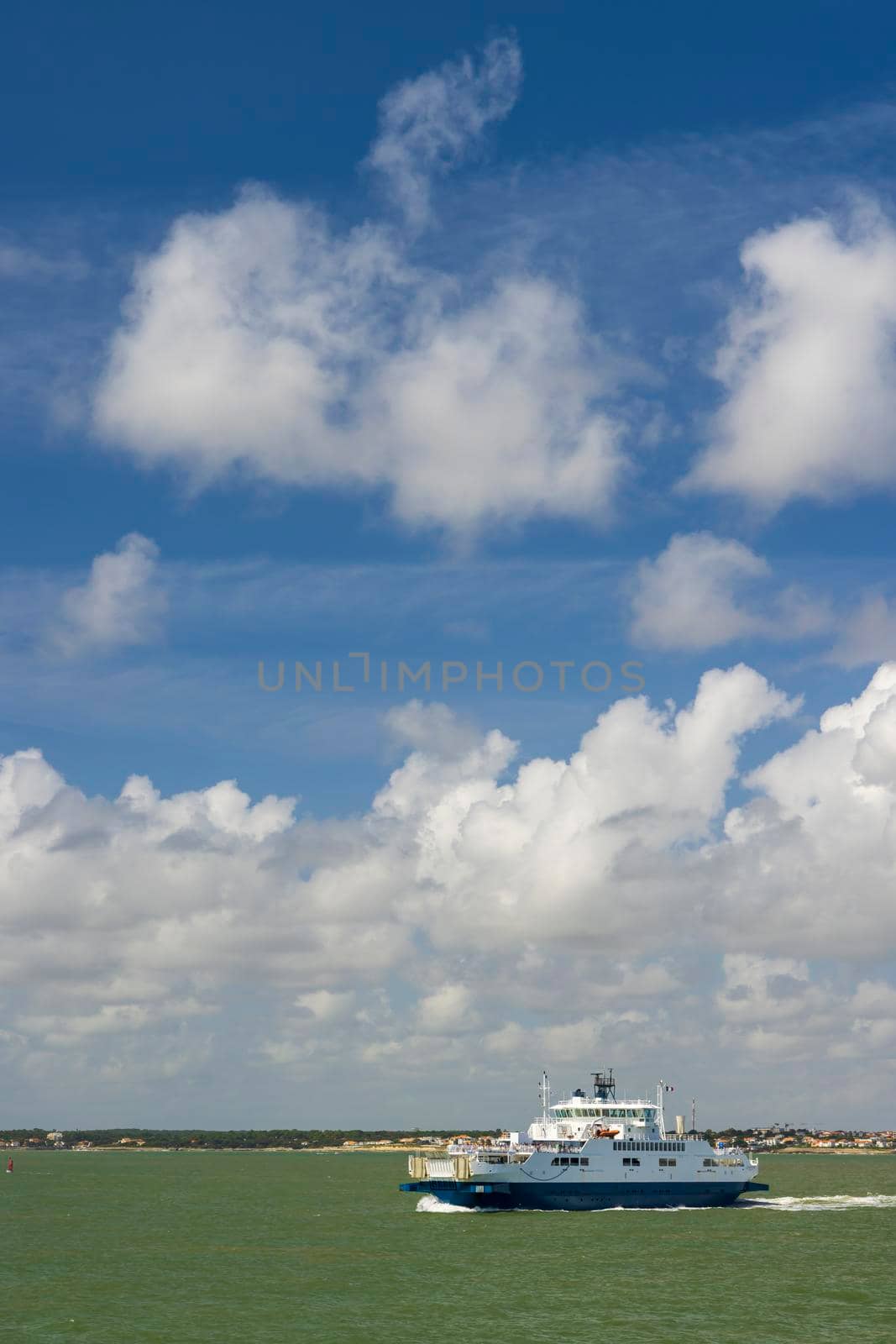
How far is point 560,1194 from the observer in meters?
117

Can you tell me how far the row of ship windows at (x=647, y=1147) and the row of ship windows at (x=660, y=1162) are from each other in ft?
1.96

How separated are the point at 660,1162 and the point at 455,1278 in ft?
139

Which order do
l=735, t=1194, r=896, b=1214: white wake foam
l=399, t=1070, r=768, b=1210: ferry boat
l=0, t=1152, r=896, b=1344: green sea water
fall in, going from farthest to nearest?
l=735, t=1194, r=896, b=1214: white wake foam → l=399, t=1070, r=768, b=1210: ferry boat → l=0, t=1152, r=896, b=1344: green sea water

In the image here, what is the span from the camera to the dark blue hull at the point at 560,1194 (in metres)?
117

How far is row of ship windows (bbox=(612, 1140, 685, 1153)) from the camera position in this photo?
390 ft

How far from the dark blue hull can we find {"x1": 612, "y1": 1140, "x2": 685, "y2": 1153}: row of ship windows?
8.54 ft

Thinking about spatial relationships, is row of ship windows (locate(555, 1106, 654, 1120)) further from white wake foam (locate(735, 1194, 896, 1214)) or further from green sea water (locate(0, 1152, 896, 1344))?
white wake foam (locate(735, 1194, 896, 1214))

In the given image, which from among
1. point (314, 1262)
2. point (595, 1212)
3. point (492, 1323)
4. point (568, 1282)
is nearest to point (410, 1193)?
point (595, 1212)

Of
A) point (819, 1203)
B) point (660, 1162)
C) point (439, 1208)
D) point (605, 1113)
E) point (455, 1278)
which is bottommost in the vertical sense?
point (819, 1203)

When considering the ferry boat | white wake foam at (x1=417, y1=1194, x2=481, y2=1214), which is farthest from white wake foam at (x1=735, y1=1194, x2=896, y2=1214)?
white wake foam at (x1=417, y1=1194, x2=481, y2=1214)

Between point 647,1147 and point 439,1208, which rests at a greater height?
point 647,1147

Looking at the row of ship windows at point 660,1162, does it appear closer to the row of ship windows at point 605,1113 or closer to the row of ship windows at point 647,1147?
the row of ship windows at point 647,1147

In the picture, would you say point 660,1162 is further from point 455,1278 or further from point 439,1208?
point 455,1278

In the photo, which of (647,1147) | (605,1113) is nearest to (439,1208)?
(605,1113)
